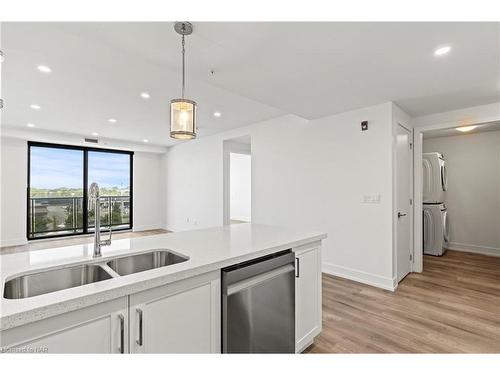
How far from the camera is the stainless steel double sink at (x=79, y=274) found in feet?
3.73

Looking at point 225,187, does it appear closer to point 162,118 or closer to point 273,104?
point 162,118

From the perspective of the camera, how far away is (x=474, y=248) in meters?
A: 4.71

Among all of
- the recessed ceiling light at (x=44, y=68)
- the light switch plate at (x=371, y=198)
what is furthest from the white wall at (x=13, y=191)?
the light switch plate at (x=371, y=198)

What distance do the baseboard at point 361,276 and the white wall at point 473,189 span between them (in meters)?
2.96

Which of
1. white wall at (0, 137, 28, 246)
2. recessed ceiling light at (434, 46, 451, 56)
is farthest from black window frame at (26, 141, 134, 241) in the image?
recessed ceiling light at (434, 46, 451, 56)

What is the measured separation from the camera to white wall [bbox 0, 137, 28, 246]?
530 cm

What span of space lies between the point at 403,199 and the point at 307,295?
2456 millimetres

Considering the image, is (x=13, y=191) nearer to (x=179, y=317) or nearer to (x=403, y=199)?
(x=179, y=317)

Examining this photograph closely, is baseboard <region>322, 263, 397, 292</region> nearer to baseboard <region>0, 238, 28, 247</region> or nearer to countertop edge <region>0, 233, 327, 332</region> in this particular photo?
countertop edge <region>0, 233, 327, 332</region>

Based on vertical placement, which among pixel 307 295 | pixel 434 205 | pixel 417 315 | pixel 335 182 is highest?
pixel 335 182

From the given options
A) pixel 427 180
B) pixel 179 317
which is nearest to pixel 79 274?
pixel 179 317
